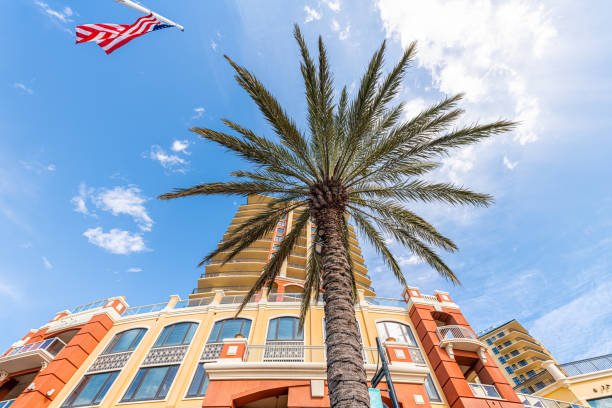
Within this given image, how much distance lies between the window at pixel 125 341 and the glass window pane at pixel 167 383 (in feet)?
10.9

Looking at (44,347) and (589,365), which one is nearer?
(44,347)

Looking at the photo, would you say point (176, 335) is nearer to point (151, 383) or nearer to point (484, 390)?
point (151, 383)

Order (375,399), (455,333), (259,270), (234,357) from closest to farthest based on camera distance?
(375,399)
(234,357)
(455,333)
(259,270)

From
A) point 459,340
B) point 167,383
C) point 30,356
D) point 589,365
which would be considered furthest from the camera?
point 589,365

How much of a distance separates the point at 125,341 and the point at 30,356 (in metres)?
5.10

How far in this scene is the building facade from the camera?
1084 centimetres

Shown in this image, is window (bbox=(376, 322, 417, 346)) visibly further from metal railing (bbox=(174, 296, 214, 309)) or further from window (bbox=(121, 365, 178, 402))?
window (bbox=(121, 365, 178, 402))

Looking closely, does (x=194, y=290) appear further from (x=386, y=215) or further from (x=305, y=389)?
(x=386, y=215)

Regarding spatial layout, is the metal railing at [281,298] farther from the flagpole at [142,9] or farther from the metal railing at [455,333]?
the flagpole at [142,9]

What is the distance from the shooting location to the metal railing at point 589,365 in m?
18.2

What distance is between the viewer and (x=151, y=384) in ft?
48.9

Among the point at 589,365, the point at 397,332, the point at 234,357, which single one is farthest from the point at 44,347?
the point at 589,365

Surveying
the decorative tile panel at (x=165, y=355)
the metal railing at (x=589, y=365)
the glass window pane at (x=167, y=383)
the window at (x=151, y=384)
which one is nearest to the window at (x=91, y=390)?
the window at (x=151, y=384)

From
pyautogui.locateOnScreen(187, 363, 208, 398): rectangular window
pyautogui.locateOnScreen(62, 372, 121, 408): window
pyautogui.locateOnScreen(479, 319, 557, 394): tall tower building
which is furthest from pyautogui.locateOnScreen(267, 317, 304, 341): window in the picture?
pyautogui.locateOnScreen(479, 319, 557, 394): tall tower building
